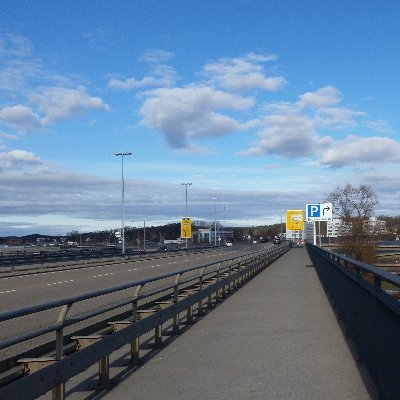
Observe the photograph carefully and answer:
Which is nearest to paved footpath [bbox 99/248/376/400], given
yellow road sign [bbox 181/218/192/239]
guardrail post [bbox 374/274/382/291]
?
guardrail post [bbox 374/274/382/291]

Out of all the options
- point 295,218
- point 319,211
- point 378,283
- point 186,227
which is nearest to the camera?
point 378,283

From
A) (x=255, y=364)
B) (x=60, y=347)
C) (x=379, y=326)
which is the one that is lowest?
(x=255, y=364)

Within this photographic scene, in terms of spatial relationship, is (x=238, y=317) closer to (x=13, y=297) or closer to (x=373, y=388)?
(x=373, y=388)


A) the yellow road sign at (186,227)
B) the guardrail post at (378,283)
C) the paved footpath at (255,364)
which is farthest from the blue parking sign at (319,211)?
the yellow road sign at (186,227)

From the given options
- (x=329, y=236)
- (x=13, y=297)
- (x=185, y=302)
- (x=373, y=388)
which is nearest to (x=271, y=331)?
(x=185, y=302)

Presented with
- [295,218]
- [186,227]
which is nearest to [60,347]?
[295,218]

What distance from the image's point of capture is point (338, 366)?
28.1 feet

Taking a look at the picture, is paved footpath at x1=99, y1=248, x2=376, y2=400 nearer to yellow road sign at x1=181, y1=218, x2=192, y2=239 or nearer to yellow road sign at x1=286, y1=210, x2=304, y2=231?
yellow road sign at x1=286, y1=210, x2=304, y2=231

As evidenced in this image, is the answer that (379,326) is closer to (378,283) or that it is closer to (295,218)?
(378,283)

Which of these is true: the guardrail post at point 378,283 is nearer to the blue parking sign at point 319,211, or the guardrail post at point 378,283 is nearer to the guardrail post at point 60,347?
the guardrail post at point 60,347

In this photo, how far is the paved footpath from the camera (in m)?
7.16

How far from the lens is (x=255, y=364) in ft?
28.7

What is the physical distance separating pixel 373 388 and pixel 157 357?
3.38 metres

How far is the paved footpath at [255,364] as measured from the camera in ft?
23.5
